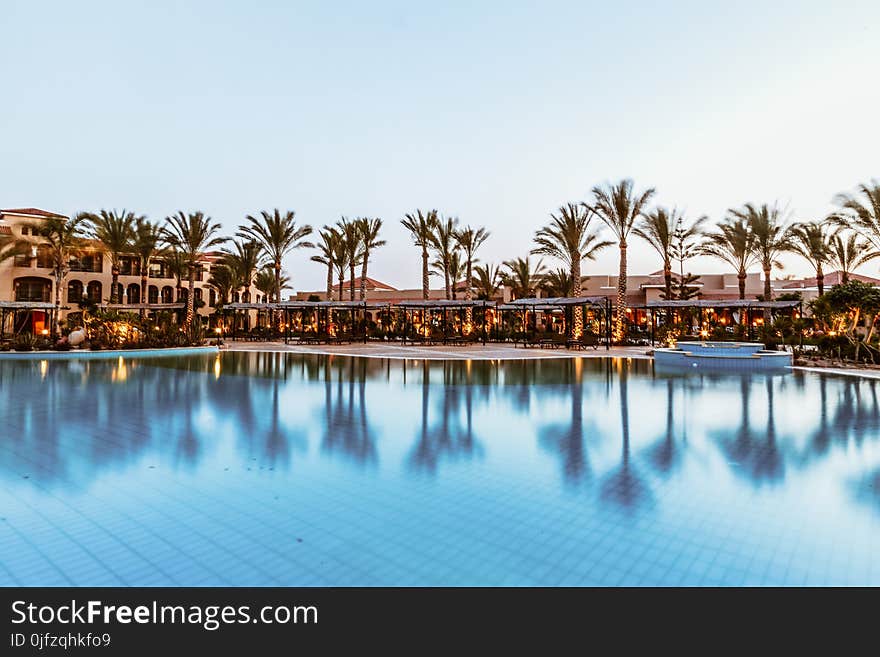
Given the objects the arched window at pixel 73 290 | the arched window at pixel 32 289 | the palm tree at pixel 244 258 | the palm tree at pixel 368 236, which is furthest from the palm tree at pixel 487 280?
the arched window at pixel 32 289

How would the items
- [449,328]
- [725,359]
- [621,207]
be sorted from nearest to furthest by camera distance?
→ 1. [725,359]
2. [621,207]
3. [449,328]

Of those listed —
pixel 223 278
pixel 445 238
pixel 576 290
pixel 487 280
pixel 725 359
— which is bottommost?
pixel 725 359

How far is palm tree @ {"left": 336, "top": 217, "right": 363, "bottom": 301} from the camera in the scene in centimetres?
2955

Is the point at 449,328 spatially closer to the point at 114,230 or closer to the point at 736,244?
the point at 736,244

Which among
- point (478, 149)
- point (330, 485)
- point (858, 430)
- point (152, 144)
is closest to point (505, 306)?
point (478, 149)

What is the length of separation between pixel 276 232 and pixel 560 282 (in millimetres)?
19693

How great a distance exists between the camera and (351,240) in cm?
2973

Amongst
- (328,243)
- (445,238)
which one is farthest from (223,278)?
(445,238)

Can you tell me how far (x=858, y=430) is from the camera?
691 centimetres

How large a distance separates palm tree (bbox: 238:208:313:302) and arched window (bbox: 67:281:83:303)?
1573 cm

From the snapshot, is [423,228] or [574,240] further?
[423,228]

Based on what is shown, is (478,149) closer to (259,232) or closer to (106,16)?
(259,232)

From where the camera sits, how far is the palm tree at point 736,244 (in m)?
25.4

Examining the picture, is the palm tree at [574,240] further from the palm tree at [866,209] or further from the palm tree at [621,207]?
the palm tree at [866,209]
